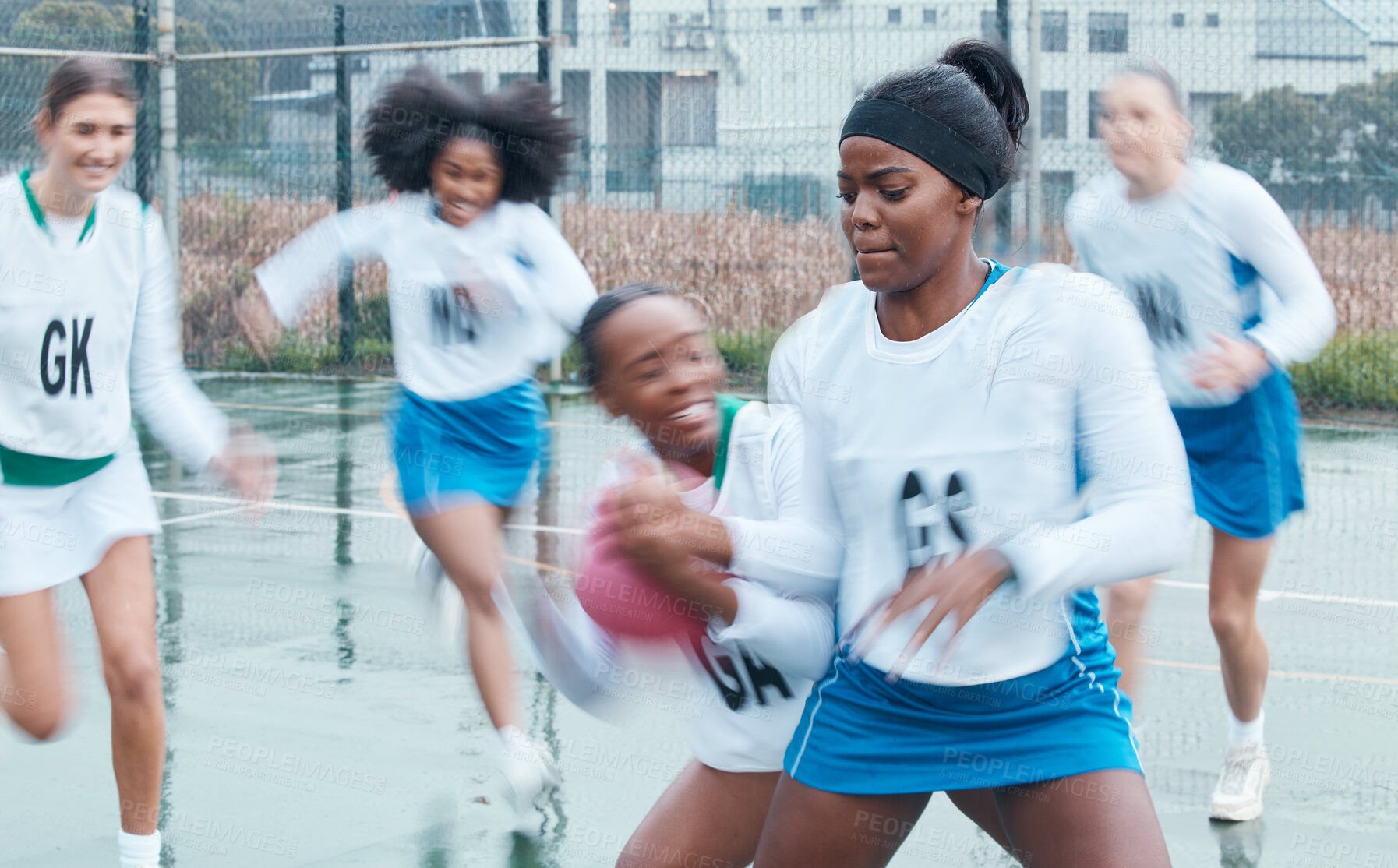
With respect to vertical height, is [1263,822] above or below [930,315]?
below

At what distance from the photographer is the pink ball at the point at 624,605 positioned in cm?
233

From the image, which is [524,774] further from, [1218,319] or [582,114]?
[582,114]

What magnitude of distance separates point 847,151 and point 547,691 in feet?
10.3

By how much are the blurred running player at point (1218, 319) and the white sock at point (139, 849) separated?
7.86 feet

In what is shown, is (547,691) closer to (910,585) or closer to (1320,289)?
(1320,289)

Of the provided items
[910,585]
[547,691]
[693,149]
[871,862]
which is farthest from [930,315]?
[693,149]

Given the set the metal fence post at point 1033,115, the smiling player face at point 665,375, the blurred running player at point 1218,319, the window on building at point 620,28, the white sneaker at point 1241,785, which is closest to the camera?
the smiling player face at point 665,375

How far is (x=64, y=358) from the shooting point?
3.43 m

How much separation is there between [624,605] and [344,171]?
12.2 meters

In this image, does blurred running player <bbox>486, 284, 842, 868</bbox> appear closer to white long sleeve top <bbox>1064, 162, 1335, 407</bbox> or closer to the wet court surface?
the wet court surface

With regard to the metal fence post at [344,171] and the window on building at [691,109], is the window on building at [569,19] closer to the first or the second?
the window on building at [691,109]

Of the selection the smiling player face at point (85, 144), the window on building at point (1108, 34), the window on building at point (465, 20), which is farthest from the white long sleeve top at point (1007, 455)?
the window on building at point (465, 20)

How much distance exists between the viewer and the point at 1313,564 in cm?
686

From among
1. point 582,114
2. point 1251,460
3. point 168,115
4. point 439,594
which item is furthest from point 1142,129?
point 168,115
